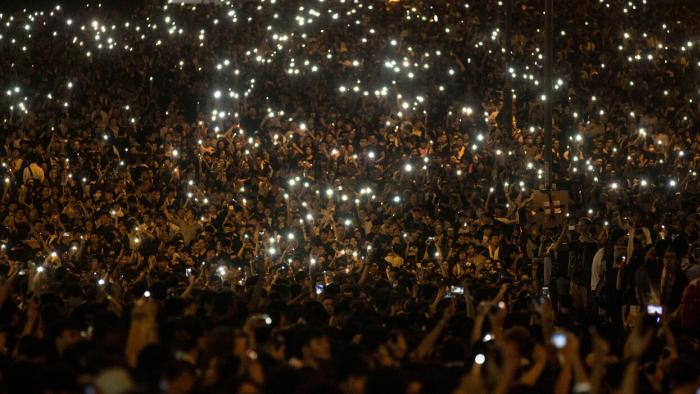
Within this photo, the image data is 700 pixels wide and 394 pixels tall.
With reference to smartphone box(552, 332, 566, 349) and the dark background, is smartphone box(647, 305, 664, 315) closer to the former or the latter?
smartphone box(552, 332, 566, 349)

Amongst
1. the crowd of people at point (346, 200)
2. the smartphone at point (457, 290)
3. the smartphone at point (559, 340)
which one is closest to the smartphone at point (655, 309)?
the crowd of people at point (346, 200)

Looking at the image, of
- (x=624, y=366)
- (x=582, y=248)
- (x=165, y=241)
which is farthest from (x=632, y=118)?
(x=624, y=366)

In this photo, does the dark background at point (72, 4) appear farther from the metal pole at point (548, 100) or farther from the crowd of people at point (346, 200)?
the metal pole at point (548, 100)

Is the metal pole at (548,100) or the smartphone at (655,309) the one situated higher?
the metal pole at (548,100)

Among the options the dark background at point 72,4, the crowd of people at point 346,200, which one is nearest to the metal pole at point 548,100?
→ the crowd of people at point 346,200

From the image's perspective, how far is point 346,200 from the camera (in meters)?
20.7

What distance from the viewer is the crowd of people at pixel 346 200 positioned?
790 centimetres

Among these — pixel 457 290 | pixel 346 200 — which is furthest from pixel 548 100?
pixel 457 290

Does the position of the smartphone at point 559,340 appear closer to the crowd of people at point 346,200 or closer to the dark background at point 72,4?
the crowd of people at point 346,200

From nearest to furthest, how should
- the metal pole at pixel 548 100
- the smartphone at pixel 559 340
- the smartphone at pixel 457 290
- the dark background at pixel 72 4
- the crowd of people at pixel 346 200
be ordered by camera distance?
the crowd of people at pixel 346 200
the smartphone at pixel 559 340
the smartphone at pixel 457 290
the metal pole at pixel 548 100
the dark background at pixel 72 4

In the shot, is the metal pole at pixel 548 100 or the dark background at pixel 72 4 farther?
the dark background at pixel 72 4

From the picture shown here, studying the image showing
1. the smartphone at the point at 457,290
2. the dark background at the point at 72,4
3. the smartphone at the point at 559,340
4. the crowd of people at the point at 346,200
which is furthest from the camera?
the dark background at the point at 72,4

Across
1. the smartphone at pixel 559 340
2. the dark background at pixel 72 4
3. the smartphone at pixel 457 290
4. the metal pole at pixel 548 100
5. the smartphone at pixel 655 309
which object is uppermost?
the dark background at pixel 72 4

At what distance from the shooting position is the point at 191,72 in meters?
28.1
